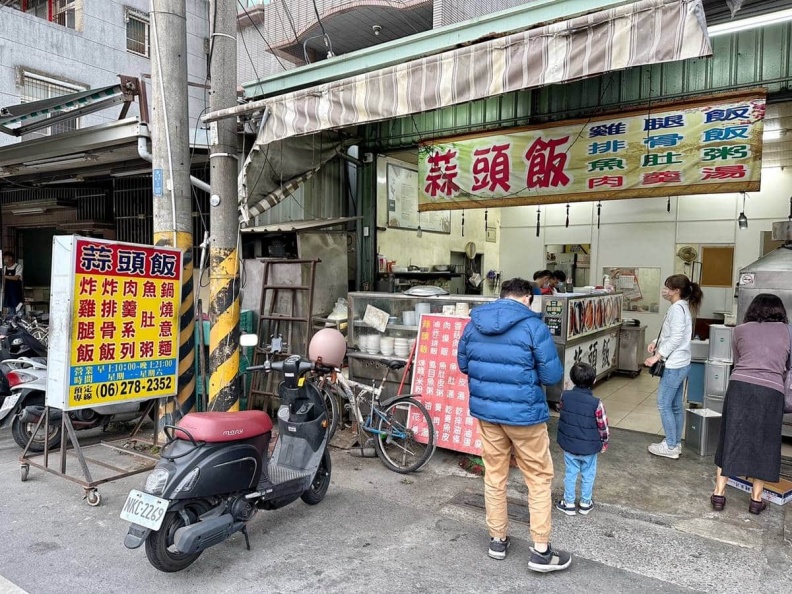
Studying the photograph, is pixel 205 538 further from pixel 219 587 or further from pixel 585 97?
pixel 585 97

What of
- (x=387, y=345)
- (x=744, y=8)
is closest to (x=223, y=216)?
(x=387, y=345)

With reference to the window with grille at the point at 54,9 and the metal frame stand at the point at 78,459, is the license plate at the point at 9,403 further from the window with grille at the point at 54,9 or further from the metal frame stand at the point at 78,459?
the window with grille at the point at 54,9

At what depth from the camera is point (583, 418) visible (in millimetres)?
4160

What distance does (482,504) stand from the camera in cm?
457

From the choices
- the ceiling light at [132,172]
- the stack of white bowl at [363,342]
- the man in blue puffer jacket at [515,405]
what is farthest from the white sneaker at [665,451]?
the ceiling light at [132,172]

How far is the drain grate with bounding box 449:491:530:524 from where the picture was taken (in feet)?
14.1

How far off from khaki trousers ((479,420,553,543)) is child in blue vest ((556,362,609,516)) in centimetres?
70

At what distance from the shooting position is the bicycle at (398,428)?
5.31m

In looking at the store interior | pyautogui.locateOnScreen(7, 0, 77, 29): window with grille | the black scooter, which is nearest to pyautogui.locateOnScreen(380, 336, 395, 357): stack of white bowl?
the black scooter

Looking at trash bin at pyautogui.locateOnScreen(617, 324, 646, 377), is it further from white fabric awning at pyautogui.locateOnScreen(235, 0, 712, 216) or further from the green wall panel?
white fabric awning at pyautogui.locateOnScreen(235, 0, 712, 216)

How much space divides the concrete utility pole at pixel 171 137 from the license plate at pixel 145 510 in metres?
2.32

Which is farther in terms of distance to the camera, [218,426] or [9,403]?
[9,403]

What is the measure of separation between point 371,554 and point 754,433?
3102mm

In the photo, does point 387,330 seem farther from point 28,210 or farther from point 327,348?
point 28,210
